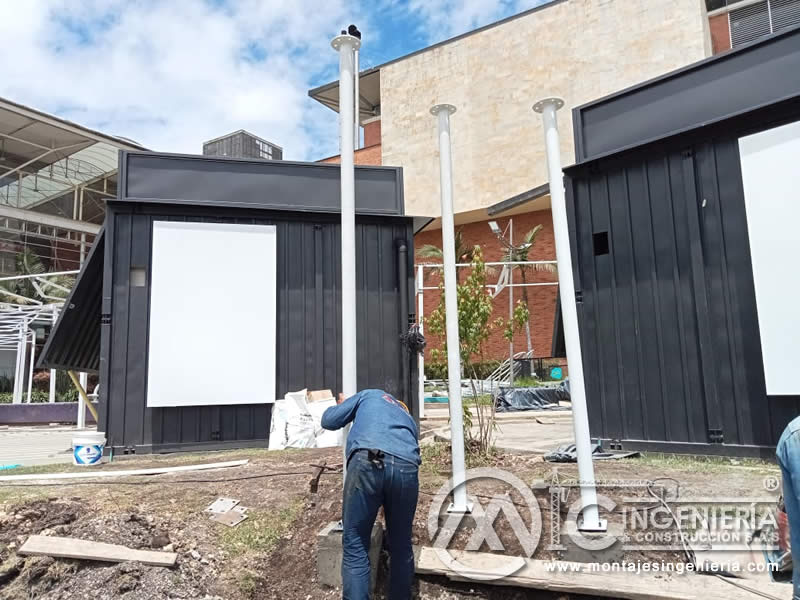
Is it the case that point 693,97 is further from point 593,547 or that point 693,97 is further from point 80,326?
point 80,326

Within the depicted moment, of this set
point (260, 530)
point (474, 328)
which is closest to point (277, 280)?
point (474, 328)

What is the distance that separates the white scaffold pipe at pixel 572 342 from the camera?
182 inches

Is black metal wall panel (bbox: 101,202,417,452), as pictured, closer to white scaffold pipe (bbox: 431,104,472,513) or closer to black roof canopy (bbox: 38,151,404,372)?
black roof canopy (bbox: 38,151,404,372)

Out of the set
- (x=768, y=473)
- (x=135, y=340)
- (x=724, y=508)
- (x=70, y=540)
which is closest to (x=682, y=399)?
(x=768, y=473)

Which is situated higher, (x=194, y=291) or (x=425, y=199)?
(x=425, y=199)

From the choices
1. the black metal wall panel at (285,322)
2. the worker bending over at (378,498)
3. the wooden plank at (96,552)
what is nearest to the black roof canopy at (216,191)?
the black metal wall panel at (285,322)

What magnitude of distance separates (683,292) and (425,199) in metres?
24.1

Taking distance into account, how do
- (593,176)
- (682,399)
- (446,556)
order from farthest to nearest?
(593,176) < (682,399) < (446,556)

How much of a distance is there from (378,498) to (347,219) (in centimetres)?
240

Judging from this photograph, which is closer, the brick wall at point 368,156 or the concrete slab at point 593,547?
the concrete slab at point 593,547

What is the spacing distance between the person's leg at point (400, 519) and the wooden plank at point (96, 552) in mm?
1795

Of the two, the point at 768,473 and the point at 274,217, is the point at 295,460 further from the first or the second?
the point at 768,473

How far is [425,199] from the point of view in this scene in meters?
31.2

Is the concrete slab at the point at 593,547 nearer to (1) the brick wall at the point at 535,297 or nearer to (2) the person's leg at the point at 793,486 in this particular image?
(2) the person's leg at the point at 793,486
